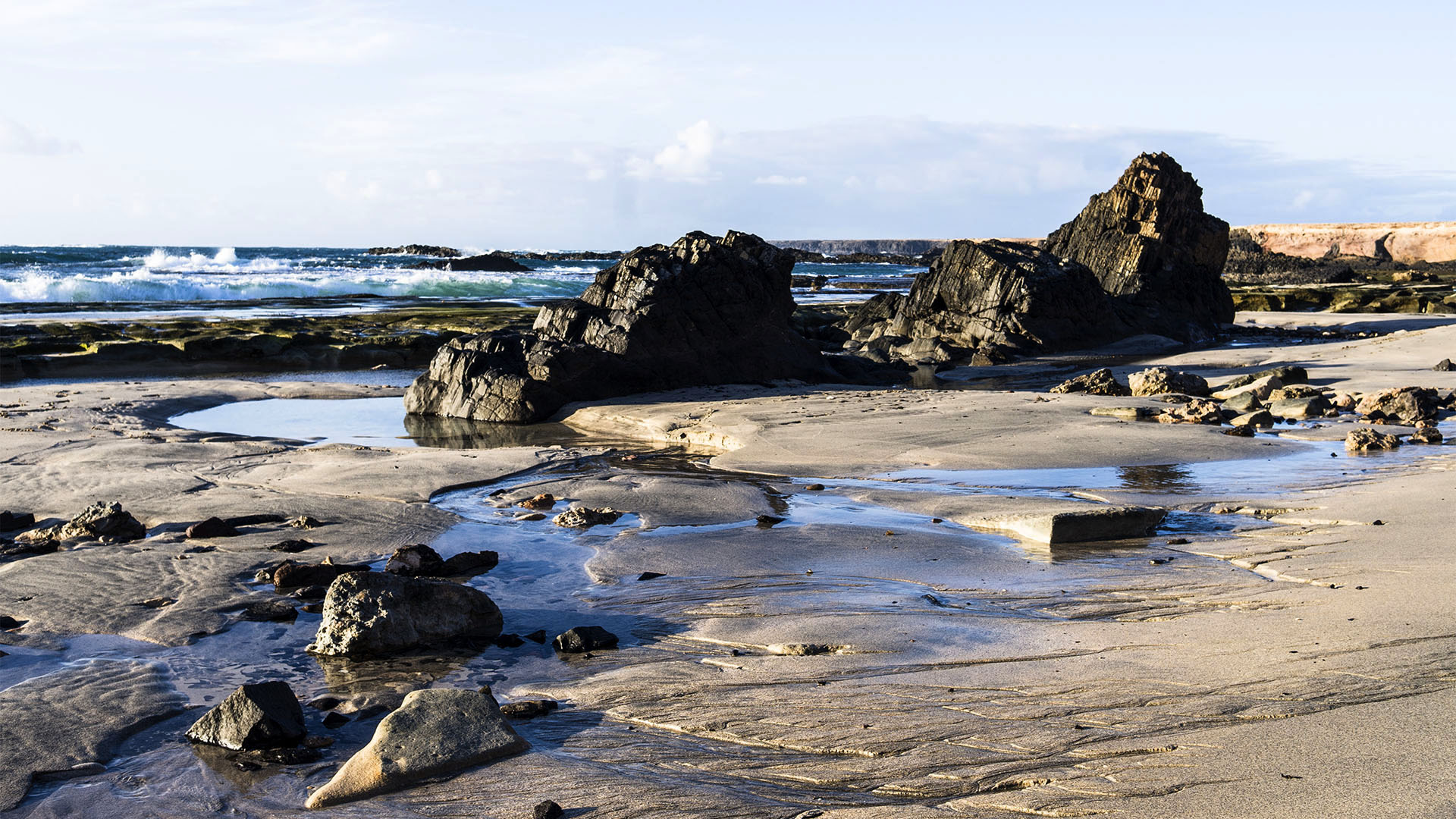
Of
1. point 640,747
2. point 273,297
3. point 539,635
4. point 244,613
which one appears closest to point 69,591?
point 244,613

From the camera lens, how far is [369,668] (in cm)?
525

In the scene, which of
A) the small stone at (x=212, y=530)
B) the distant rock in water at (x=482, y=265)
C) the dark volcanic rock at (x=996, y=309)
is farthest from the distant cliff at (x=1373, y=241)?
the small stone at (x=212, y=530)

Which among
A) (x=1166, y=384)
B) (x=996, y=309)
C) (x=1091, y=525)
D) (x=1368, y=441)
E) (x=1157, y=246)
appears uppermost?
(x=1157, y=246)

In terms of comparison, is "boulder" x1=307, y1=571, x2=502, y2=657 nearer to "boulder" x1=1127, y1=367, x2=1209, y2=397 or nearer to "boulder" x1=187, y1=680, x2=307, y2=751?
"boulder" x1=187, y1=680, x2=307, y2=751

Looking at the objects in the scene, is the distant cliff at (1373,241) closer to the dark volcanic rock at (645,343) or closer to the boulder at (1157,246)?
the boulder at (1157,246)

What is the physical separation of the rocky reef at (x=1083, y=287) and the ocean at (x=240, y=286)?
2233 cm

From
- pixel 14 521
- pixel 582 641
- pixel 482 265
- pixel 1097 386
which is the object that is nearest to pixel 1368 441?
pixel 1097 386

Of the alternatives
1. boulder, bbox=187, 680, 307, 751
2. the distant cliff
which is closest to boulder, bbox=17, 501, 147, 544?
boulder, bbox=187, 680, 307, 751

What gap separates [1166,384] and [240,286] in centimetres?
4962

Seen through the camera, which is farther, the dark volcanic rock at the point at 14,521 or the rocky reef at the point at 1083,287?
the rocky reef at the point at 1083,287

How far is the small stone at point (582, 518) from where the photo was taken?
27.4 ft

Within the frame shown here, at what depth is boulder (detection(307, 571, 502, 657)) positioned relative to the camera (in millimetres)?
5375

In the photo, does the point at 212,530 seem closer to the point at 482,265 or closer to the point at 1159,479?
the point at 1159,479

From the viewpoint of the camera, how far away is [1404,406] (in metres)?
13.2
